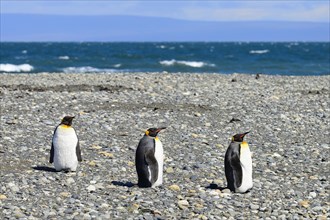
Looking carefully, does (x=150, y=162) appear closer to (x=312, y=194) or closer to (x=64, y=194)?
(x=64, y=194)

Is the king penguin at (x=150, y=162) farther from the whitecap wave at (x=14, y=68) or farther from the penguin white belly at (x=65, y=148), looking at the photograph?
the whitecap wave at (x=14, y=68)

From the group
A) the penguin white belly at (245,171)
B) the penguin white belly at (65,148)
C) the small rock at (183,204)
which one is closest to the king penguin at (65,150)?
the penguin white belly at (65,148)

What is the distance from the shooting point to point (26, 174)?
26.1ft

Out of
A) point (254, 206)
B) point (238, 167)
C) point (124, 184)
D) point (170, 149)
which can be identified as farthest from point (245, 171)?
point (170, 149)

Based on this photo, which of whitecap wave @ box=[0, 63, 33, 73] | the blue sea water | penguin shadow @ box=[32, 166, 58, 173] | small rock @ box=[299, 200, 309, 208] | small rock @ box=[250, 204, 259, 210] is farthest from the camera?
the blue sea water

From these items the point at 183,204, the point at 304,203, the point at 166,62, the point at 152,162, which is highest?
the point at 166,62

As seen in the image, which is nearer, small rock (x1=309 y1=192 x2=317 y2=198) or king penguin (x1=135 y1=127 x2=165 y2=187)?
king penguin (x1=135 y1=127 x2=165 y2=187)

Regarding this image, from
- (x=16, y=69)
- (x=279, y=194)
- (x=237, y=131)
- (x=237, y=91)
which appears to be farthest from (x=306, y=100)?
(x=16, y=69)

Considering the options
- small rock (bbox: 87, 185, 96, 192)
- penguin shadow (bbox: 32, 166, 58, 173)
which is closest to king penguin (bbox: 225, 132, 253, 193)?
small rock (bbox: 87, 185, 96, 192)

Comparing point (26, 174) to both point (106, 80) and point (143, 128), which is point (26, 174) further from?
point (106, 80)

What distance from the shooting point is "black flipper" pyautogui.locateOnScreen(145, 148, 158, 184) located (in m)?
7.64

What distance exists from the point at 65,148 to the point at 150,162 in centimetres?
118

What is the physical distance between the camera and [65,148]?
8273 millimetres

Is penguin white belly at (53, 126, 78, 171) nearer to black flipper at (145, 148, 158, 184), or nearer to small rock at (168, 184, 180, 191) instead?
black flipper at (145, 148, 158, 184)
